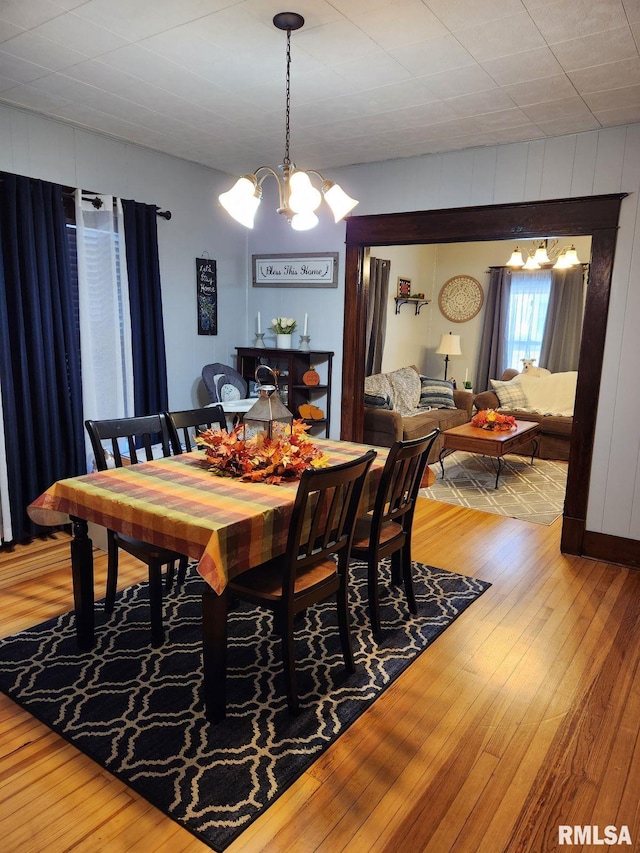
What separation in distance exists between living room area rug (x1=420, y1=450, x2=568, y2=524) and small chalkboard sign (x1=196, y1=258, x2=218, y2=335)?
2.29 metres

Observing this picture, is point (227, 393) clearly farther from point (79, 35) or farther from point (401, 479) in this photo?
point (79, 35)

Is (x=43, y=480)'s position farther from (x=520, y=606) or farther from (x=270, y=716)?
(x=520, y=606)

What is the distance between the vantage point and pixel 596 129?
3.28 m

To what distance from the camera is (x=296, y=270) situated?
4695 millimetres

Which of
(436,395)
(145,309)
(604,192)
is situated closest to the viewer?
(604,192)

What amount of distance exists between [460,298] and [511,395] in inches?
78.0

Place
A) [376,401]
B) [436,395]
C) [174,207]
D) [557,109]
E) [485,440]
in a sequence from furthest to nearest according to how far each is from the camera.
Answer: [436,395], [376,401], [485,440], [174,207], [557,109]

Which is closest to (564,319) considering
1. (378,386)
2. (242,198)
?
(378,386)

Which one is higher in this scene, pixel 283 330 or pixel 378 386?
pixel 283 330

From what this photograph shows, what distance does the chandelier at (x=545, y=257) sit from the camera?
6.27 metres

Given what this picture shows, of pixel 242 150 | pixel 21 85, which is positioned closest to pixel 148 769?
pixel 21 85

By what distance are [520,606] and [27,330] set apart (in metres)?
3.24

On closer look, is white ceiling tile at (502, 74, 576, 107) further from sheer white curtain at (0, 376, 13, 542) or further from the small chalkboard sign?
sheer white curtain at (0, 376, 13, 542)

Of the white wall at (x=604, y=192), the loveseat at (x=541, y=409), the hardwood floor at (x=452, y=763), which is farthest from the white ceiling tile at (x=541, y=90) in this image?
the loveseat at (x=541, y=409)
